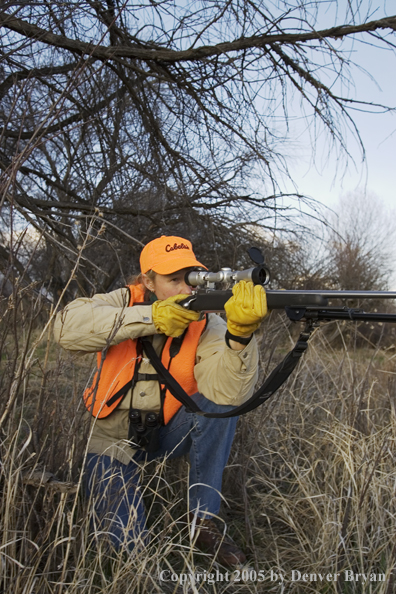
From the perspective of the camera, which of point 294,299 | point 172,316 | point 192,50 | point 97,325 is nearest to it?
point 294,299

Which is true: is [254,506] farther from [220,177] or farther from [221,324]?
[220,177]

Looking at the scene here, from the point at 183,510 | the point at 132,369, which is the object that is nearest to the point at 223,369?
the point at 132,369

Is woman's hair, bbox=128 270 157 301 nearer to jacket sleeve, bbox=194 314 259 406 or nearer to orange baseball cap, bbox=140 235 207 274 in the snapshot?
orange baseball cap, bbox=140 235 207 274

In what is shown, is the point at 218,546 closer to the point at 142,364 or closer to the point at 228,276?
the point at 142,364

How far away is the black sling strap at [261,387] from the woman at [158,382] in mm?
67

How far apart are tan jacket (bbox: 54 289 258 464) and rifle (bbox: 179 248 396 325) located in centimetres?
27

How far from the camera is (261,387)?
2.37 metres

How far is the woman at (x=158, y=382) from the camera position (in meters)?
2.62

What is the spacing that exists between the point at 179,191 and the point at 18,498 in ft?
10.1

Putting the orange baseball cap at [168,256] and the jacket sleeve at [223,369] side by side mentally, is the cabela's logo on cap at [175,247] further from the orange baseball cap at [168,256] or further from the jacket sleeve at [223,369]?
the jacket sleeve at [223,369]

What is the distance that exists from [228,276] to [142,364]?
0.74m

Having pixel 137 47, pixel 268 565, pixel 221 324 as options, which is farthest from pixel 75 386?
pixel 137 47

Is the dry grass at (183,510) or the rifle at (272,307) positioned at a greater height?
the rifle at (272,307)

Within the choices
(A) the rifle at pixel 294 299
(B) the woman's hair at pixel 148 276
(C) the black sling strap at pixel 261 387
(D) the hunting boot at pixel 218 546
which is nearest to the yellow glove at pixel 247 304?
(A) the rifle at pixel 294 299
